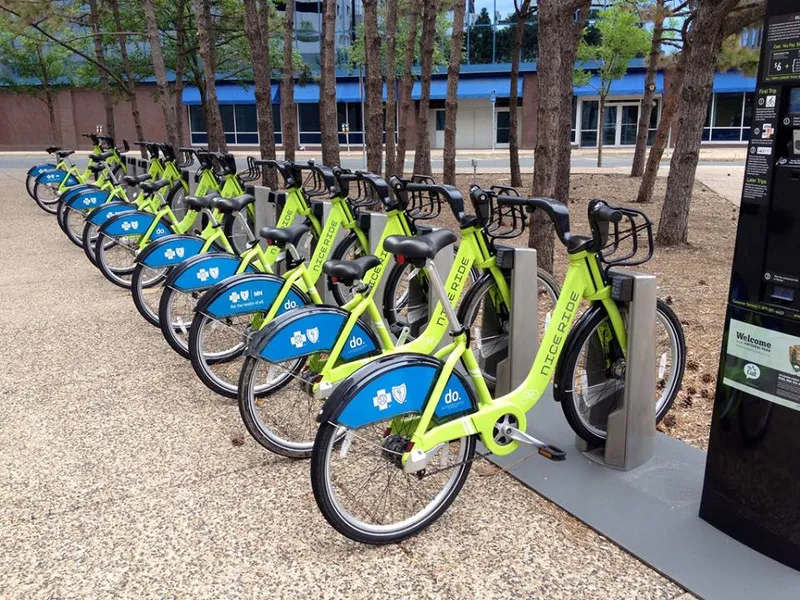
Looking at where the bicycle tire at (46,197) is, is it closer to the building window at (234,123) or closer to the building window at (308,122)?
the building window at (234,123)

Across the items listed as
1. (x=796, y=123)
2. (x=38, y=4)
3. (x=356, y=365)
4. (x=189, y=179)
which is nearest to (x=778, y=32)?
(x=796, y=123)

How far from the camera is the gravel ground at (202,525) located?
254 centimetres

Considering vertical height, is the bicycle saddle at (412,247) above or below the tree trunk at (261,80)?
below

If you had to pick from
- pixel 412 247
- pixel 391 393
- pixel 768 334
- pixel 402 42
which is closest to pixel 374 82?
pixel 412 247

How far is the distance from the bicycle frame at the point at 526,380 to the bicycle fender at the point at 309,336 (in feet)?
1.84

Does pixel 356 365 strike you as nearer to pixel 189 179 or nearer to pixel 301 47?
pixel 189 179

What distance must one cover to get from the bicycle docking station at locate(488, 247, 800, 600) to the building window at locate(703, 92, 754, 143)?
34.0 metres

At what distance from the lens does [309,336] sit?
341 cm

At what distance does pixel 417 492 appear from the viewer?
3074 millimetres

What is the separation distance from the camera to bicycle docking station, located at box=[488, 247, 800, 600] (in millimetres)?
2521

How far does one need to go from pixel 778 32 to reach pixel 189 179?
23.6 feet

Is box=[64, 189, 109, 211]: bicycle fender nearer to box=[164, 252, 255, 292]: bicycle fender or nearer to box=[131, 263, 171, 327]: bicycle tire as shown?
box=[131, 263, 171, 327]: bicycle tire

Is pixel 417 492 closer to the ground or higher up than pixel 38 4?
closer to the ground

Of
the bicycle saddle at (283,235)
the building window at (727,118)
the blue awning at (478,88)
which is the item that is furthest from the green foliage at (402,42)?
the bicycle saddle at (283,235)
